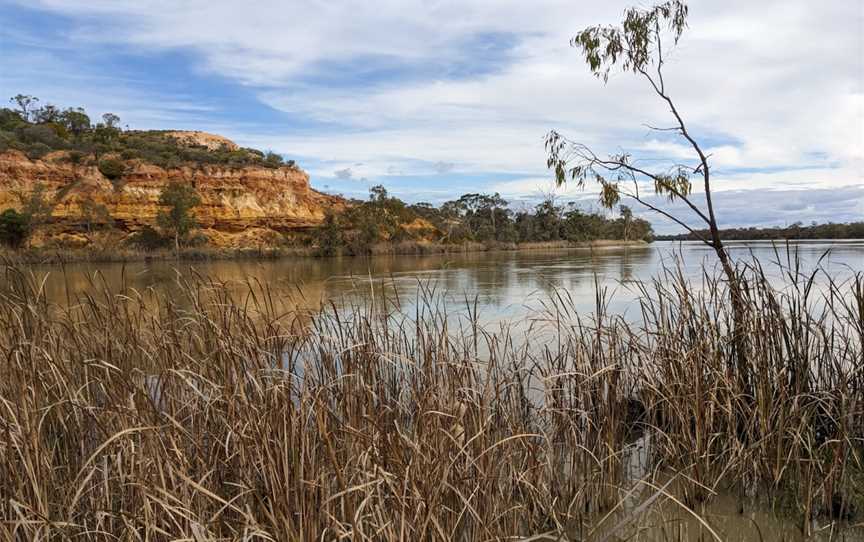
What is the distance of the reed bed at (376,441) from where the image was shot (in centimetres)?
209

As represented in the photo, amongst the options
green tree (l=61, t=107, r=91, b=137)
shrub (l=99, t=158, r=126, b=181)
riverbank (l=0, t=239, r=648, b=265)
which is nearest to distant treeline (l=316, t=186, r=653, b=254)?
riverbank (l=0, t=239, r=648, b=265)

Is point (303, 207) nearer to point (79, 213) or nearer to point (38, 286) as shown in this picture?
point (79, 213)

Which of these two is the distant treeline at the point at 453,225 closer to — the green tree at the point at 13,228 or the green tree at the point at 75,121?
the green tree at the point at 13,228

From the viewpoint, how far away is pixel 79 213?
39.0m

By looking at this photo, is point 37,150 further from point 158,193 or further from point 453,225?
point 453,225

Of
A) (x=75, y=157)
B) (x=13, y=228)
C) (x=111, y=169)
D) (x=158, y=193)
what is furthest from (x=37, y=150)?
(x=13, y=228)

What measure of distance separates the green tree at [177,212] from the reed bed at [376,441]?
38.3m

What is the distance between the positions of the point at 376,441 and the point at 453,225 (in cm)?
5717

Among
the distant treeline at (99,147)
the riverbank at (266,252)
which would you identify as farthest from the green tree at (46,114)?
the riverbank at (266,252)

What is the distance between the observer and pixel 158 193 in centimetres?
4288

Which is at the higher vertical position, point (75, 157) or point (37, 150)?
point (37, 150)

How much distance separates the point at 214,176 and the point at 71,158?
34.4ft

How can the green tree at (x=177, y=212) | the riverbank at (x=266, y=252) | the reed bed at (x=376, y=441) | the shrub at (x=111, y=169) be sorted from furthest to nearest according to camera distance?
the shrub at (x=111, y=169), the green tree at (x=177, y=212), the riverbank at (x=266, y=252), the reed bed at (x=376, y=441)

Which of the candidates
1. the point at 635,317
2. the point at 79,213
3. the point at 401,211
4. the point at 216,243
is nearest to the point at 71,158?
the point at 79,213
